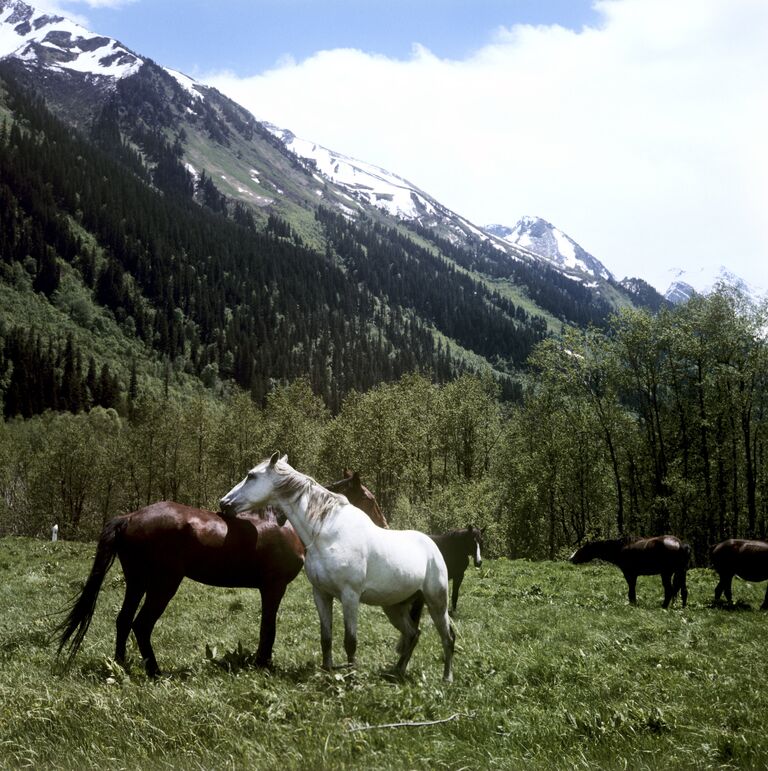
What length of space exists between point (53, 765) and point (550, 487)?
45992 millimetres

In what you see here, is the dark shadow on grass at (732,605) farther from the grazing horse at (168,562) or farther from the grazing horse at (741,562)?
the grazing horse at (168,562)

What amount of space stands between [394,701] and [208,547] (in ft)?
12.1

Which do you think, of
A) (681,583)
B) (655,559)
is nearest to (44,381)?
(655,559)

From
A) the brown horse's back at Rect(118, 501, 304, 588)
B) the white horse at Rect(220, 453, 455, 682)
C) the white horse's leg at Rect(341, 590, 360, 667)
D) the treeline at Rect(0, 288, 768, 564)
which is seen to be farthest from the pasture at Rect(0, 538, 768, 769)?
the treeline at Rect(0, 288, 768, 564)

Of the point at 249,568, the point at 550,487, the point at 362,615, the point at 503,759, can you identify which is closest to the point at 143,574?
the point at 249,568

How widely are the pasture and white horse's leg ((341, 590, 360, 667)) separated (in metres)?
0.34

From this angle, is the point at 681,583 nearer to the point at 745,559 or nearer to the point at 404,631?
the point at 745,559

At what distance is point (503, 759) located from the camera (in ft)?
17.9

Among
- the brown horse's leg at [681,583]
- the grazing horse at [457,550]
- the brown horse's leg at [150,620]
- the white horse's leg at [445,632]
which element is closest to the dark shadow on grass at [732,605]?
the brown horse's leg at [681,583]

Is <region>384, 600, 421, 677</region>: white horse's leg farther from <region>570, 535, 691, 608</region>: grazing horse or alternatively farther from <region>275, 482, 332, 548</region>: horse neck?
<region>570, 535, 691, 608</region>: grazing horse

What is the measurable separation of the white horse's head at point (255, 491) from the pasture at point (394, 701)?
2354mm

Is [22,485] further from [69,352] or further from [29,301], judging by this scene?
[29,301]

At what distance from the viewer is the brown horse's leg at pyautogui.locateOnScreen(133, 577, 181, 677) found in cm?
841

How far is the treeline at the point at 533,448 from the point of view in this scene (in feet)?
127
